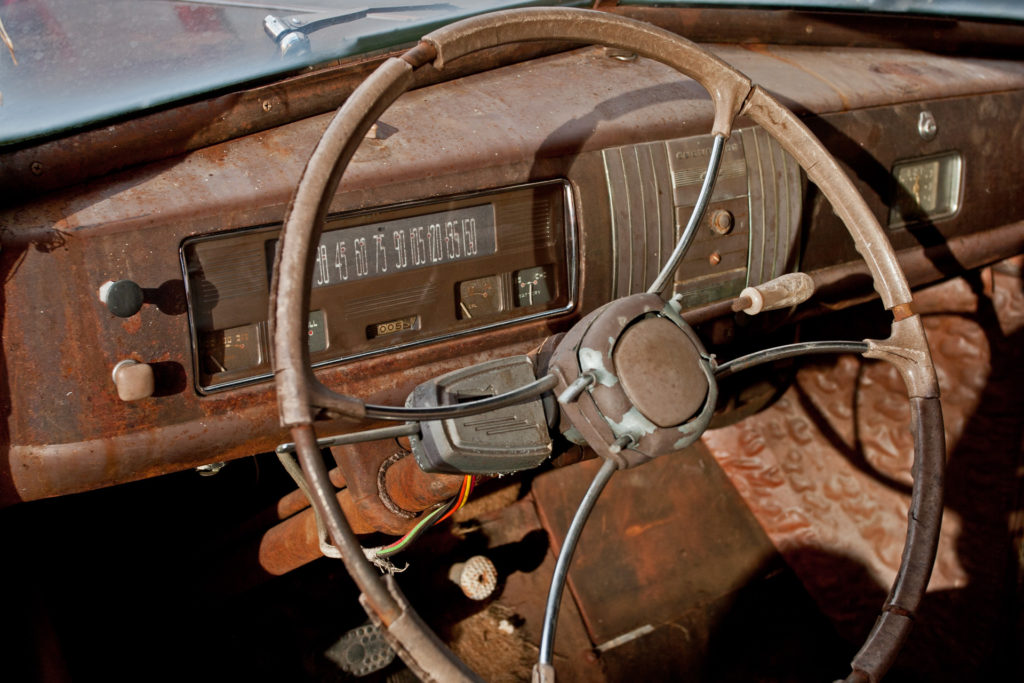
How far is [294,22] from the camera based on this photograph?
4.68 ft

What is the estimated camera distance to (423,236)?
1356mm

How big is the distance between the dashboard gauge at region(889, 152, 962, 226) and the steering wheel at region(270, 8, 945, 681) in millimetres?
696

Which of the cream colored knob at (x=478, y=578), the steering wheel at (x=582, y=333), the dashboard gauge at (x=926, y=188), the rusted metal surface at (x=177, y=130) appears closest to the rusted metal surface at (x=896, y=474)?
the dashboard gauge at (x=926, y=188)

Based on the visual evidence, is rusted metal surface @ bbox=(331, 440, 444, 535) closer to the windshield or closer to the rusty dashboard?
the rusty dashboard

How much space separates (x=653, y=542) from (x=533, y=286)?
116cm

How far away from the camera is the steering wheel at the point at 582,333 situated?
0.87 meters

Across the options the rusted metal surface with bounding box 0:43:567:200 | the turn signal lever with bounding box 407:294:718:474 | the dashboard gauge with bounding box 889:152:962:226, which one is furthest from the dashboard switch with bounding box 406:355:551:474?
the dashboard gauge with bounding box 889:152:962:226

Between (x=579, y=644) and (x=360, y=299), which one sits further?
(x=579, y=644)

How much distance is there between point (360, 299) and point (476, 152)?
1.03 ft

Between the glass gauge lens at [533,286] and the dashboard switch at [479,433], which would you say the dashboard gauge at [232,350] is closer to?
the dashboard switch at [479,433]

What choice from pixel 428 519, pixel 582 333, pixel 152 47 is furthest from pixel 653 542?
pixel 152 47

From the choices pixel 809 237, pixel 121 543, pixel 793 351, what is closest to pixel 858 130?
pixel 809 237

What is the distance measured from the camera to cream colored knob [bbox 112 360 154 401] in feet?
3.90

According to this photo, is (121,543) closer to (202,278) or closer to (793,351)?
(202,278)
